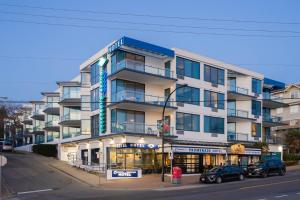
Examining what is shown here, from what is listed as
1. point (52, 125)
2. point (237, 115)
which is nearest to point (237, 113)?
point (237, 115)

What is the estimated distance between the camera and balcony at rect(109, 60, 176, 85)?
3994 centimetres

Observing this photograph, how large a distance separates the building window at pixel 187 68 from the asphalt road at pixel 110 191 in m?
14.6

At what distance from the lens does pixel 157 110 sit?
4369cm

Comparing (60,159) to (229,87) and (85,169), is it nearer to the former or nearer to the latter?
(85,169)

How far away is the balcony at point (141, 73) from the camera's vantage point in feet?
131

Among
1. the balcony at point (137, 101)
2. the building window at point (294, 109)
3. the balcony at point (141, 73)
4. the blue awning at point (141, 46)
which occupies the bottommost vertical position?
the balcony at point (137, 101)

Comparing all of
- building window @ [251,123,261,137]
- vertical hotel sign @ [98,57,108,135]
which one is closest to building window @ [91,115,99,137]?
vertical hotel sign @ [98,57,108,135]

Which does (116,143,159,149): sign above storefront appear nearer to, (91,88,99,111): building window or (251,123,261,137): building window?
(91,88,99,111): building window

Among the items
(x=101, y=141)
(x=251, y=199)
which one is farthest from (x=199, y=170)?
(x=251, y=199)

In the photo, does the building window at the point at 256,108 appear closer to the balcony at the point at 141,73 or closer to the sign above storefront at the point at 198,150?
the sign above storefront at the point at 198,150

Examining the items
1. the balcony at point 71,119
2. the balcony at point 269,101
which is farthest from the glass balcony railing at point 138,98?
the balcony at point 269,101

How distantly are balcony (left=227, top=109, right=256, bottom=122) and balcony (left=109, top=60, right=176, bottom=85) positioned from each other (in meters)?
Result: 12.4

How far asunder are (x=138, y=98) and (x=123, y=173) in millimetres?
8062

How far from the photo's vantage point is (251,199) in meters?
20.4
